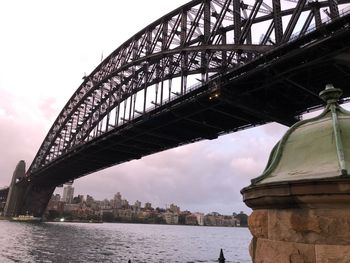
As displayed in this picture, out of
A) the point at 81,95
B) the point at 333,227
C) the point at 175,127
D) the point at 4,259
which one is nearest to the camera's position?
the point at 333,227

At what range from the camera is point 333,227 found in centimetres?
309

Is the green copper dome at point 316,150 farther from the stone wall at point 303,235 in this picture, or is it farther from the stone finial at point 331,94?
the stone wall at point 303,235

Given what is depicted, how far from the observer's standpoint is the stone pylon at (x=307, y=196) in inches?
121

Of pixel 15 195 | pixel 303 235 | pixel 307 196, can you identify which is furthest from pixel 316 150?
pixel 15 195

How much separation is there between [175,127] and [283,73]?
18918 millimetres

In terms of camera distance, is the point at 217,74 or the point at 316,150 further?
the point at 217,74

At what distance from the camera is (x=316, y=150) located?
11.4ft

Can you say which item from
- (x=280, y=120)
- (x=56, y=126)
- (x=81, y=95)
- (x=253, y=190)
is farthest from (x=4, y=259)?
(x=56, y=126)

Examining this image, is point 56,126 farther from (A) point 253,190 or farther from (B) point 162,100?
(A) point 253,190

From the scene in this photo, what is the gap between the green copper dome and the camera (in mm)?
3266

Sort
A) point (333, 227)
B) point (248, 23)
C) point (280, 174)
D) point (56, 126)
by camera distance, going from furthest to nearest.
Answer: point (56, 126) < point (248, 23) < point (280, 174) < point (333, 227)

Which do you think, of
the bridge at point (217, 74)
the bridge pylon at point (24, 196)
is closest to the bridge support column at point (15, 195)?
the bridge pylon at point (24, 196)

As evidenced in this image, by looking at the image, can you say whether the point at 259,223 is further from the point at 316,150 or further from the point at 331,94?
the point at 331,94

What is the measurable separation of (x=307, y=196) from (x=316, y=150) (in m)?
0.49
